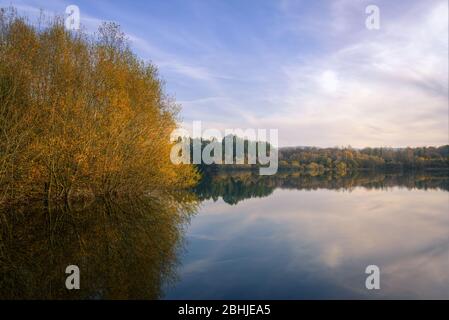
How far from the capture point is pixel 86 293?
5.87 metres

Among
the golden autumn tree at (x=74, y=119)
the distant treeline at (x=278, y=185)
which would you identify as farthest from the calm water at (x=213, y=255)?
the distant treeline at (x=278, y=185)

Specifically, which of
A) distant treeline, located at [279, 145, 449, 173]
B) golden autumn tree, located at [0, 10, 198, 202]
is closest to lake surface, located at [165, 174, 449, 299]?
golden autumn tree, located at [0, 10, 198, 202]

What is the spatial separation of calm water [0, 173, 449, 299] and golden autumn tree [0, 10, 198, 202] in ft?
6.27

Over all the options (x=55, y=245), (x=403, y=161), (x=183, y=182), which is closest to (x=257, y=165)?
(x=403, y=161)

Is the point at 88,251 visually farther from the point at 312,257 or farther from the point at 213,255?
the point at 312,257

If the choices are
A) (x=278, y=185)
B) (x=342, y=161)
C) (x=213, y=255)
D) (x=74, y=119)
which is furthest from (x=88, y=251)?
(x=342, y=161)

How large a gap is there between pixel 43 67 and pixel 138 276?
41.3 ft

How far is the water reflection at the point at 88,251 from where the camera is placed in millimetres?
6141

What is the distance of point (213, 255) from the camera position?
912 cm

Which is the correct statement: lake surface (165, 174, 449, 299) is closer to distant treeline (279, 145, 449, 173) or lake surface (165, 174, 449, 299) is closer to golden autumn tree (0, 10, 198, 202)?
golden autumn tree (0, 10, 198, 202)

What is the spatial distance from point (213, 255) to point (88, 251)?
119 inches

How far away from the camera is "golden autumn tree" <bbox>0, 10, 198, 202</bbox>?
508 inches

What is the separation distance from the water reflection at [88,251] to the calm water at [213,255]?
22 mm
